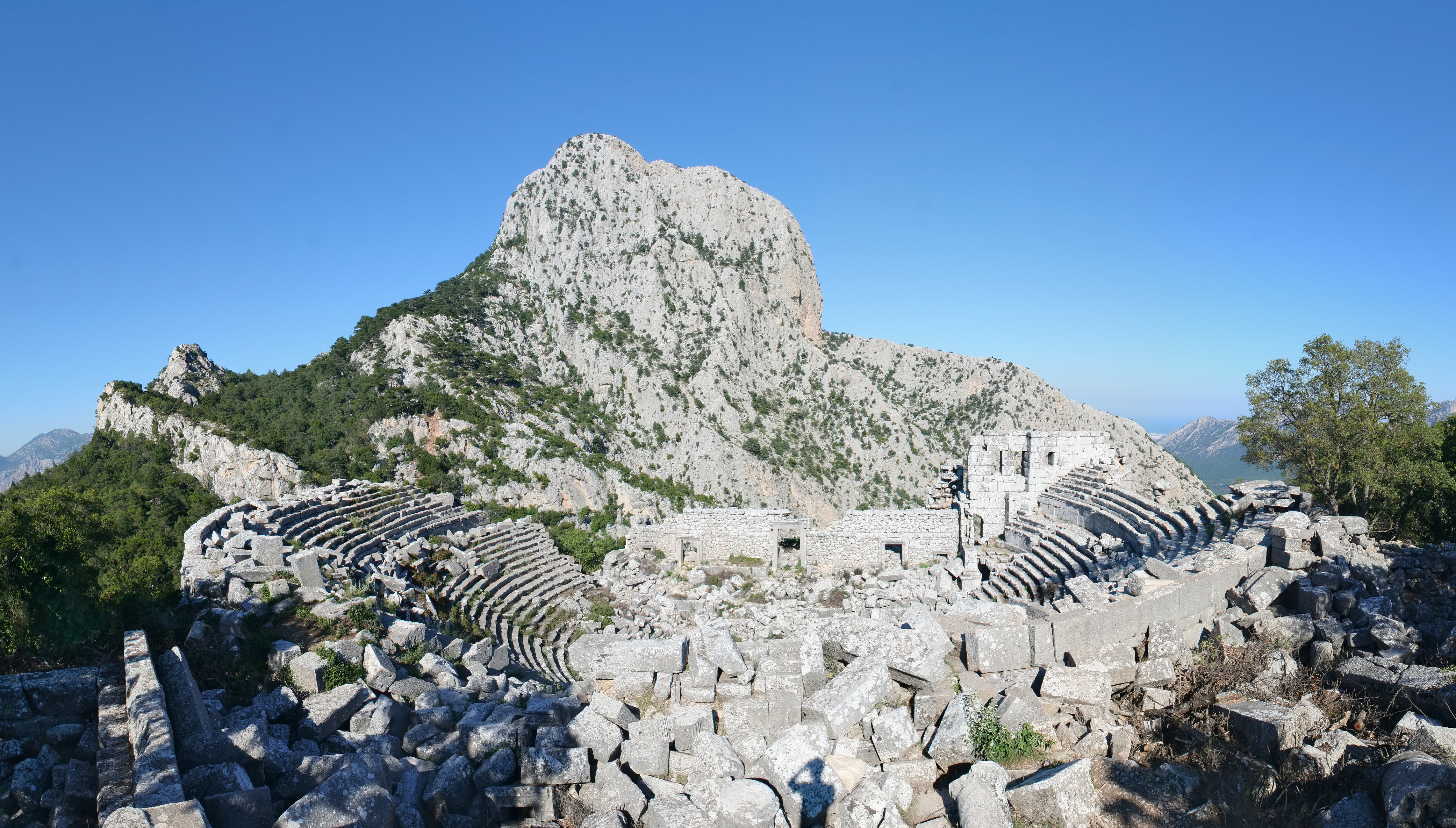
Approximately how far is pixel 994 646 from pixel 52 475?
42.5 m

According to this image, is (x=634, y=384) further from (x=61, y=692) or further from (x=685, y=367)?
(x=61, y=692)

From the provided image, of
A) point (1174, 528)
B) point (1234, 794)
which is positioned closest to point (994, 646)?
point (1234, 794)

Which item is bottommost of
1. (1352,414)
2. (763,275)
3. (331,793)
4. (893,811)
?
(893,811)

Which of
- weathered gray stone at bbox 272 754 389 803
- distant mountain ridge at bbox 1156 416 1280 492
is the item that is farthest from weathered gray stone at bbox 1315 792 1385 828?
distant mountain ridge at bbox 1156 416 1280 492

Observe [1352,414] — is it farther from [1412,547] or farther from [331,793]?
[331,793]

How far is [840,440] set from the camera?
5581cm

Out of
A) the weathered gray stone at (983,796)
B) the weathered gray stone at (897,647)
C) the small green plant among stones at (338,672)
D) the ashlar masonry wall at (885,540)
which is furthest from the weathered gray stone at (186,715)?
the ashlar masonry wall at (885,540)

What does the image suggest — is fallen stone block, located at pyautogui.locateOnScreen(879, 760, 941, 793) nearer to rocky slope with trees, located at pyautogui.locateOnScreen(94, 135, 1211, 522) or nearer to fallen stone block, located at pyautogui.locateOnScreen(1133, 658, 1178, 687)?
fallen stone block, located at pyautogui.locateOnScreen(1133, 658, 1178, 687)

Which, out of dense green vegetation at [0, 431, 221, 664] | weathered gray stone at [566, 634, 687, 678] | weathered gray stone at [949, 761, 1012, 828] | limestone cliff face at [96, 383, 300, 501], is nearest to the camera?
weathered gray stone at [949, 761, 1012, 828]

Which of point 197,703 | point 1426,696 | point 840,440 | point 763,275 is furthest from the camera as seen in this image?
point 763,275

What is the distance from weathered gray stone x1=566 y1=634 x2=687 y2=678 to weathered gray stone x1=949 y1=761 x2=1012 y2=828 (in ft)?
10.4

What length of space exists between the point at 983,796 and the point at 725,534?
1940 cm

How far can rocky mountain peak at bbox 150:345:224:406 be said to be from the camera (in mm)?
42562

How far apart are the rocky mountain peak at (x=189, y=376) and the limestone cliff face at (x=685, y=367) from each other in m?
12.0
